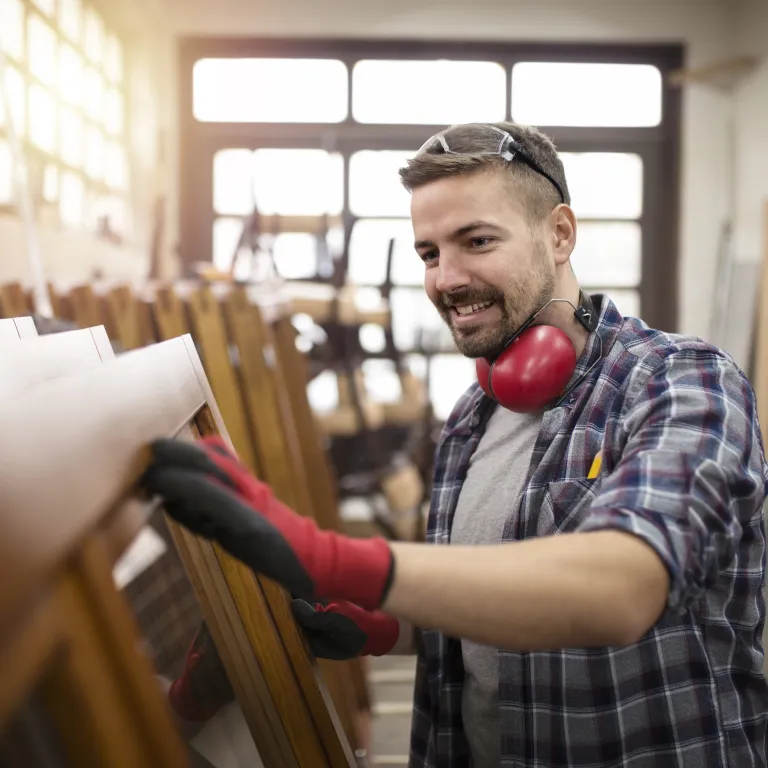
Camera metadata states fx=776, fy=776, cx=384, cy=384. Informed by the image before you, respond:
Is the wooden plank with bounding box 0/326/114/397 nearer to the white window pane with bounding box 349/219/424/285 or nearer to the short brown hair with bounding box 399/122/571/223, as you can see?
the short brown hair with bounding box 399/122/571/223

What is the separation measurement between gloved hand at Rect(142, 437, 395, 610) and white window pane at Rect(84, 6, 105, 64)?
4.19 metres

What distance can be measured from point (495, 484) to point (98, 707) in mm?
1076

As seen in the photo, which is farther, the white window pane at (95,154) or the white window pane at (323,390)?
the white window pane at (323,390)

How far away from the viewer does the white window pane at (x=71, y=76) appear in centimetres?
375

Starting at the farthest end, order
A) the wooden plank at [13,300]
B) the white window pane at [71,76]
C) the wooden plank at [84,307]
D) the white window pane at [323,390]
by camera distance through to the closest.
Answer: the white window pane at [323,390] < the white window pane at [71,76] < the wooden plank at [84,307] < the wooden plank at [13,300]

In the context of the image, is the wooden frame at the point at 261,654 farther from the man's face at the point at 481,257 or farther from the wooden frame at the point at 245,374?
the wooden frame at the point at 245,374

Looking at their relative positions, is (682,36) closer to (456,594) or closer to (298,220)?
(298,220)

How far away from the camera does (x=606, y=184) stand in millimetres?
5848

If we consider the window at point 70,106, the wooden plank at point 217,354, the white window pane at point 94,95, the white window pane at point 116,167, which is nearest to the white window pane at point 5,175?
the window at point 70,106

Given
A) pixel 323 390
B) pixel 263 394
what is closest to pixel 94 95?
pixel 323 390

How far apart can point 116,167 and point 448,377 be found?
9.07ft

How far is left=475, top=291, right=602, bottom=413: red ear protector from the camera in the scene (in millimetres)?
1295

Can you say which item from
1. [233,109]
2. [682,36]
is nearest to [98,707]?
[233,109]

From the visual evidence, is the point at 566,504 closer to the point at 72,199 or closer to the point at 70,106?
the point at 72,199
